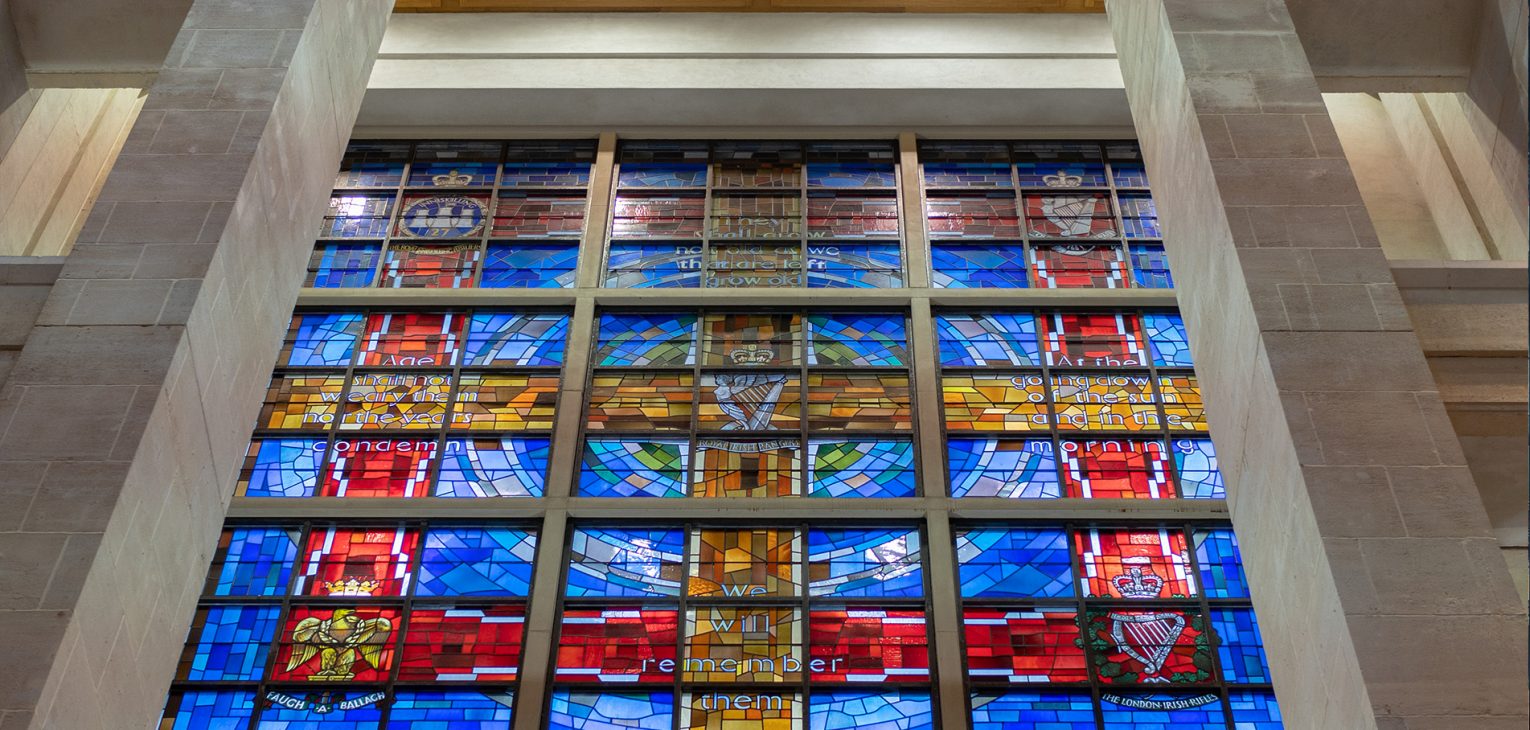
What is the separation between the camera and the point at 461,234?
1209 cm

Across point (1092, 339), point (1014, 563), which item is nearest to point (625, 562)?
point (1014, 563)

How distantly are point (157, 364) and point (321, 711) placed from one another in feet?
10.5

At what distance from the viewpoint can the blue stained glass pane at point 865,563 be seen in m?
9.16

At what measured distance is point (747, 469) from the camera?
9969 millimetres

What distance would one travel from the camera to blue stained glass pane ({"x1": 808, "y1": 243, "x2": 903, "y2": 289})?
1153cm

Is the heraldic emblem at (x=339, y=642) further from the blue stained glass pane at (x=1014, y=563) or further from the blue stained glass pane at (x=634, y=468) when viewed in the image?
the blue stained glass pane at (x=1014, y=563)

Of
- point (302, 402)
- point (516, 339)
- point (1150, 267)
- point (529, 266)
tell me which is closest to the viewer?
point (302, 402)

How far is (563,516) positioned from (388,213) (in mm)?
3970

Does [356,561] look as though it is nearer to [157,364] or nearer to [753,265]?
[157,364]

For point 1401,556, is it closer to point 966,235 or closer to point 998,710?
point 998,710

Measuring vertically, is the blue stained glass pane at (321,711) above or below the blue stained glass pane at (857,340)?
below

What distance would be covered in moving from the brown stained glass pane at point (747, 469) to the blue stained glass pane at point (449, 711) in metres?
1.94

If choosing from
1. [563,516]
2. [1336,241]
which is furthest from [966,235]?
[1336,241]

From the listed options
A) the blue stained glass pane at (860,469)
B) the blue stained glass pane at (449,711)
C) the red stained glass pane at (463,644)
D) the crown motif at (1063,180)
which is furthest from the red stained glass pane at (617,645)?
the crown motif at (1063,180)
